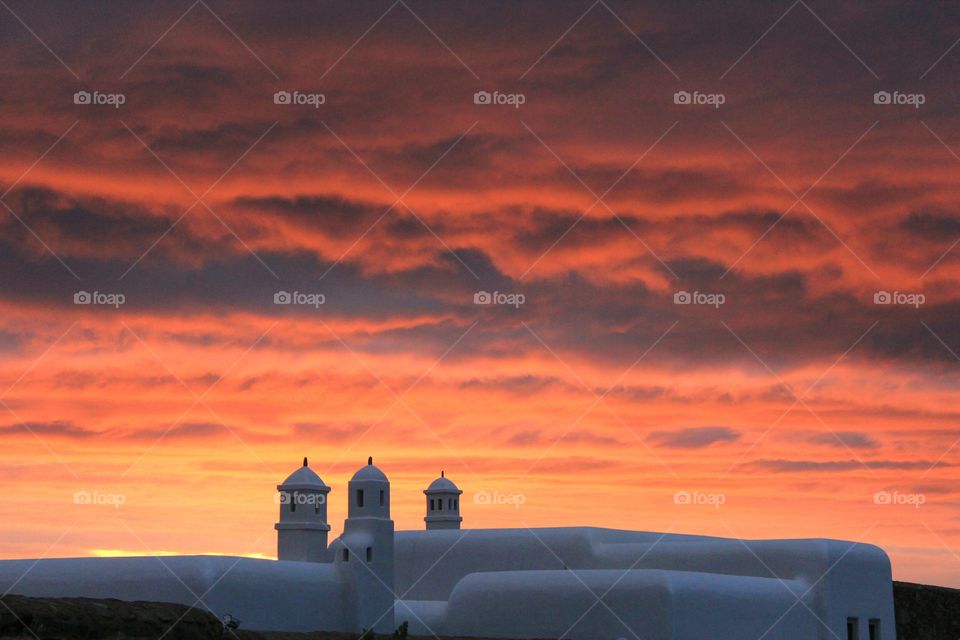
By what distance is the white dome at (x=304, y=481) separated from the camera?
5434 cm

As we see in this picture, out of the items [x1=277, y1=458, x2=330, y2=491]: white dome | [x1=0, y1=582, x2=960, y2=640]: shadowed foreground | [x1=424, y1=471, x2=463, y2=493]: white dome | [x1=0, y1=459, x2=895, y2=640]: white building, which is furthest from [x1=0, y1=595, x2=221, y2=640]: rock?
[x1=424, y1=471, x2=463, y2=493]: white dome

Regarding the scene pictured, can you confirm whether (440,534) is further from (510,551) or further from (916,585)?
(916,585)

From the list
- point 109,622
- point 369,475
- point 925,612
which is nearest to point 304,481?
point 369,475

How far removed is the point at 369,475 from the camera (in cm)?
5262

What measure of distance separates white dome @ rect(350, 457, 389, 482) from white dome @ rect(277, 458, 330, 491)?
2363mm

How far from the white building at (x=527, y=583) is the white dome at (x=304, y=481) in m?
0.05

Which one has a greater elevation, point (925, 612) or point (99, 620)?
point (925, 612)

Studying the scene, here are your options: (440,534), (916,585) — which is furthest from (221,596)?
(916,585)

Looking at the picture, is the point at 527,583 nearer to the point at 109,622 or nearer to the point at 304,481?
the point at 304,481

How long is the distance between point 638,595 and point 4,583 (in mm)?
22718

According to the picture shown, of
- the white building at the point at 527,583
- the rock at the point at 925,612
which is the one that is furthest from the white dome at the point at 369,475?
the rock at the point at 925,612

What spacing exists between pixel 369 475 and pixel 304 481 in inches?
125

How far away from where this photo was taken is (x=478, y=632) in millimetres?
55000

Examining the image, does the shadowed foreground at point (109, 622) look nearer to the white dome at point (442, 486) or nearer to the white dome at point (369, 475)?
the white dome at point (369, 475)
